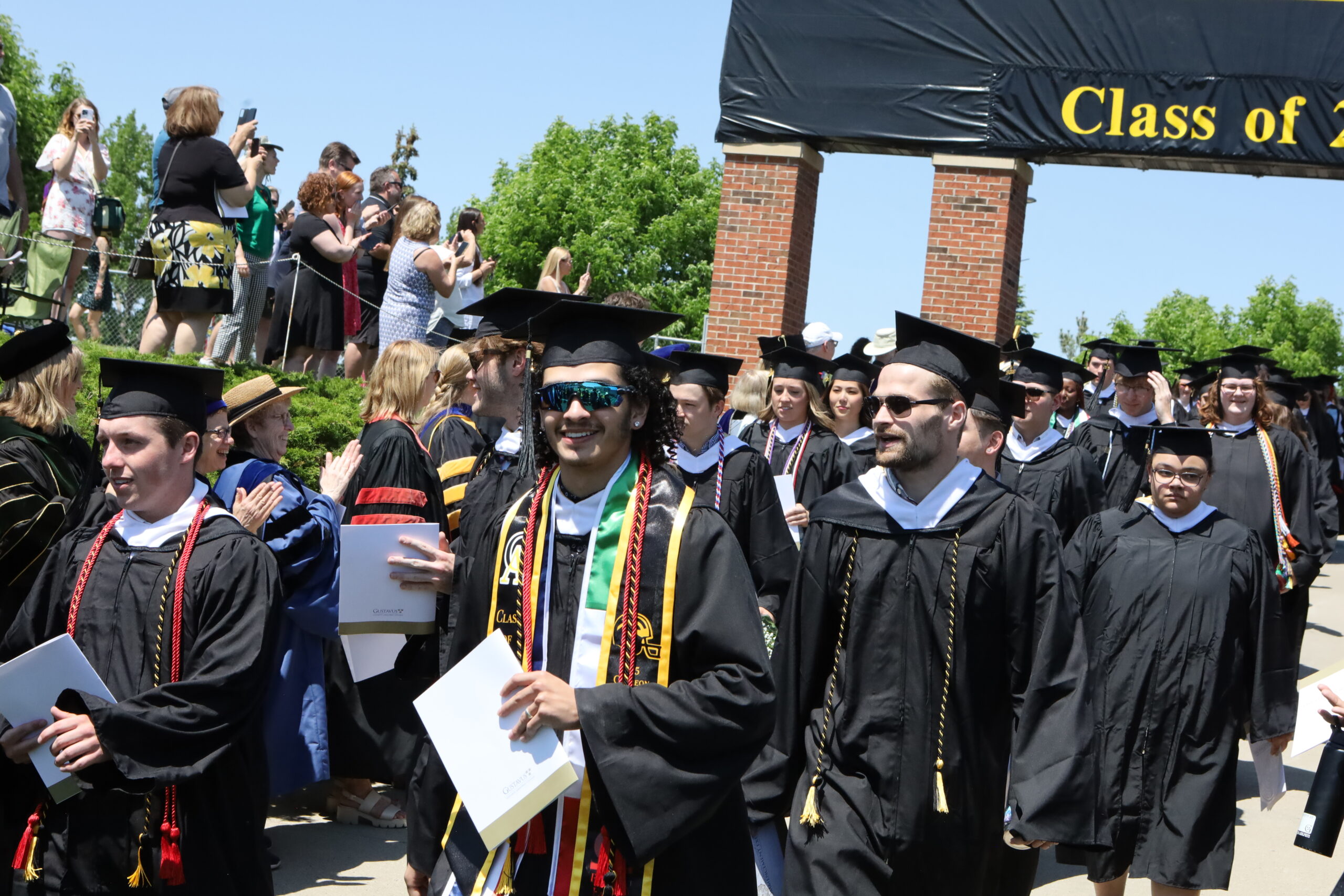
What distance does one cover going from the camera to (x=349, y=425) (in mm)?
10883

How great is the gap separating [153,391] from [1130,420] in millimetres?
7634

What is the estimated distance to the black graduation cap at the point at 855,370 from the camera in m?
9.10

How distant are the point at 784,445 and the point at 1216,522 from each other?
275 centimetres

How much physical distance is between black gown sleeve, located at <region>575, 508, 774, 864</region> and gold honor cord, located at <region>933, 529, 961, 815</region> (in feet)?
3.41

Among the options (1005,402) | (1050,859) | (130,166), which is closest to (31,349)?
(1005,402)

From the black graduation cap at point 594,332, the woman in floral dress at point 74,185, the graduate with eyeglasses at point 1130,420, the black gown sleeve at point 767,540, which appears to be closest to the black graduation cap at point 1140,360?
the graduate with eyeglasses at point 1130,420

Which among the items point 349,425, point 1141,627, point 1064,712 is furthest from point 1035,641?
point 349,425

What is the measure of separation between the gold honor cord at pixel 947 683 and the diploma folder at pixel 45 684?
7.51 feet

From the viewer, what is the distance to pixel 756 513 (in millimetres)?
6586

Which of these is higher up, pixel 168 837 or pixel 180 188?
pixel 180 188

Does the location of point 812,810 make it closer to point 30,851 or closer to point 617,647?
point 617,647

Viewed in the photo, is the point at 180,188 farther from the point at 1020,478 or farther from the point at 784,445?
the point at 1020,478

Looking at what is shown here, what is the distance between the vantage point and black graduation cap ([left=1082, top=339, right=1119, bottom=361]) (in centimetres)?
1143

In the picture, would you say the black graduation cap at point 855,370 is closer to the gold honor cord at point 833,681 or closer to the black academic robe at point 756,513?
the black academic robe at point 756,513
